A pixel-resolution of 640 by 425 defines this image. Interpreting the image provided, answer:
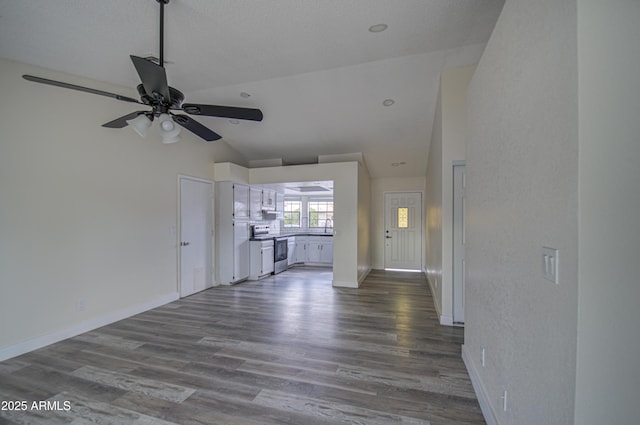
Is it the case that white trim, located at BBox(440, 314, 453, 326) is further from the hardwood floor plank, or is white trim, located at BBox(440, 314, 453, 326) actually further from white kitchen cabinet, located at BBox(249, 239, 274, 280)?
white kitchen cabinet, located at BBox(249, 239, 274, 280)

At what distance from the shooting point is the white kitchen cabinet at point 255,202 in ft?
20.4

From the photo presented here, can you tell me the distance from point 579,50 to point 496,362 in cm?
170

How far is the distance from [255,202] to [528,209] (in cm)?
574

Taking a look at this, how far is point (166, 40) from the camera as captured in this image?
273 centimetres

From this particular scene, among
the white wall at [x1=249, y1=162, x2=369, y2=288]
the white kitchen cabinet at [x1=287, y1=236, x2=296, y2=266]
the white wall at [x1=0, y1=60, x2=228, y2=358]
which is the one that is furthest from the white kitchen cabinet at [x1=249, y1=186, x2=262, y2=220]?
the white wall at [x1=0, y1=60, x2=228, y2=358]

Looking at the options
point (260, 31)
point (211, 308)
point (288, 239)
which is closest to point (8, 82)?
point (260, 31)

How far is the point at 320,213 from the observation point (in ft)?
30.0

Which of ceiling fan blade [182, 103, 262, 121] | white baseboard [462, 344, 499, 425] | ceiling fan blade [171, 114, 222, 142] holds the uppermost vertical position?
ceiling fan blade [182, 103, 262, 121]

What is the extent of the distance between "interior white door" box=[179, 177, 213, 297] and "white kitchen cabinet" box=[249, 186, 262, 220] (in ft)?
3.21

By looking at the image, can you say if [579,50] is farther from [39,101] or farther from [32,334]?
[32,334]

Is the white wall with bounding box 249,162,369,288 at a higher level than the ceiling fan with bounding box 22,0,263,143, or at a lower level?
lower

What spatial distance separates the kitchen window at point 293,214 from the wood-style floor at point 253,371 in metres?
5.32

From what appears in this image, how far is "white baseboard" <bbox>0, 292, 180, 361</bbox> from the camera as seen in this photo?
2730mm

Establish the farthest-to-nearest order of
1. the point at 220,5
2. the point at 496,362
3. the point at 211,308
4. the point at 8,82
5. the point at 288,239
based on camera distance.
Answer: the point at 288,239 → the point at 211,308 → the point at 8,82 → the point at 220,5 → the point at 496,362
